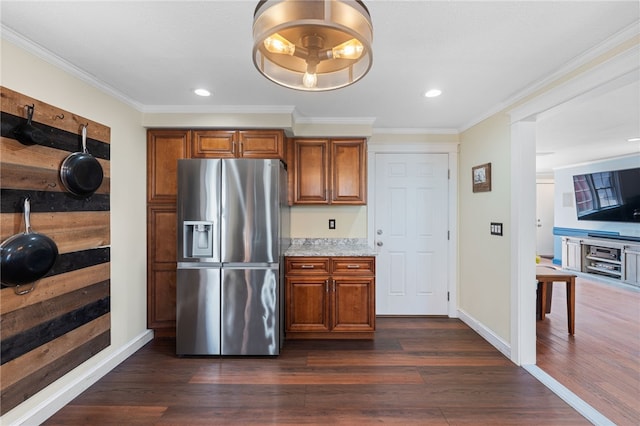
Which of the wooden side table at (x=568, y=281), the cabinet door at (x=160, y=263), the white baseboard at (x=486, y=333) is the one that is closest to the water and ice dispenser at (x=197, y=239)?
the cabinet door at (x=160, y=263)

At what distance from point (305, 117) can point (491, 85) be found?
5.62ft

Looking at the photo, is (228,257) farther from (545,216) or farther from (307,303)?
(545,216)

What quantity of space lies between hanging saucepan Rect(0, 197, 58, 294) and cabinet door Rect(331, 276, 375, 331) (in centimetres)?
217

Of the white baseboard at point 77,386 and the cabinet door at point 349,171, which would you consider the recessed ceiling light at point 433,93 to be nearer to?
the cabinet door at point 349,171

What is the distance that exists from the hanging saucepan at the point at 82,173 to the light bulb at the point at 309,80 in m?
1.80

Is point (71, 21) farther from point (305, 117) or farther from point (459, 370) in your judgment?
point (459, 370)

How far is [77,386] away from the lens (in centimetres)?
209

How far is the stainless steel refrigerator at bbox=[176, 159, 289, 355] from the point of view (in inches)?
102

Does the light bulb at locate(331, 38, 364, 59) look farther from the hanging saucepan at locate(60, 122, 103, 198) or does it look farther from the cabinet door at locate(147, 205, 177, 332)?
the cabinet door at locate(147, 205, 177, 332)

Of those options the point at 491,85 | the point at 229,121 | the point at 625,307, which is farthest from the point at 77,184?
the point at 625,307

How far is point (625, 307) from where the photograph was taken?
156 inches

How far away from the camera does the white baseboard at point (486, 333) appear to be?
265 centimetres

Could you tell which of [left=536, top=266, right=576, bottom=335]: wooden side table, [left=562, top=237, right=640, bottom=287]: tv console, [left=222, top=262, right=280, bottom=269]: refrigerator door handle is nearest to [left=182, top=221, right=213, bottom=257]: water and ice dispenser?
[left=222, top=262, right=280, bottom=269]: refrigerator door handle

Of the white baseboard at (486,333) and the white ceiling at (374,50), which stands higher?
the white ceiling at (374,50)
